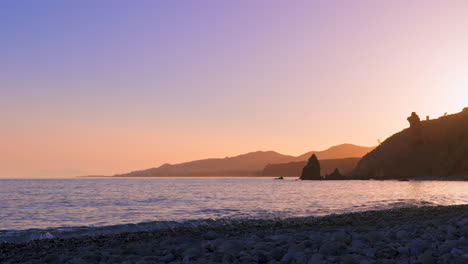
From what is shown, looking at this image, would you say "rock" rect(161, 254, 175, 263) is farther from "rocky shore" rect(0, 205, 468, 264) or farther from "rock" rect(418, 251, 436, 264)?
"rock" rect(418, 251, 436, 264)

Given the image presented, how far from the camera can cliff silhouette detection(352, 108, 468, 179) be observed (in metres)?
170

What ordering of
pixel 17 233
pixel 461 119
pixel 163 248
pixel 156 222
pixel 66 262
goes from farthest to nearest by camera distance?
1. pixel 461 119
2. pixel 156 222
3. pixel 17 233
4. pixel 163 248
5. pixel 66 262

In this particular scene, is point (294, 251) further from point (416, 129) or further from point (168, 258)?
point (416, 129)

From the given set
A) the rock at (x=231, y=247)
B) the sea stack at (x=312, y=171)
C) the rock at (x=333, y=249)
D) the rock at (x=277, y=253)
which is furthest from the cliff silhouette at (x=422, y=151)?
the rock at (x=277, y=253)

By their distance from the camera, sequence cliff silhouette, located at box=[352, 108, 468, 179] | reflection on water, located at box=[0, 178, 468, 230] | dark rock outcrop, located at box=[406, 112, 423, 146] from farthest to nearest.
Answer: dark rock outcrop, located at box=[406, 112, 423, 146]
cliff silhouette, located at box=[352, 108, 468, 179]
reflection on water, located at box=[0, 178, 468, 230]

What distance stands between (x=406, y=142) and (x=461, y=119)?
2642 cm

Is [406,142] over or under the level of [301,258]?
over

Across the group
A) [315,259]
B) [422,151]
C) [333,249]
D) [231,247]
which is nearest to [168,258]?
[231,247]

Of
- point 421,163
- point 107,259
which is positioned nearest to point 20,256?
point 107,259

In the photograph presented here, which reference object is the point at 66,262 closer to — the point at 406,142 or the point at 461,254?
the point at 461,254

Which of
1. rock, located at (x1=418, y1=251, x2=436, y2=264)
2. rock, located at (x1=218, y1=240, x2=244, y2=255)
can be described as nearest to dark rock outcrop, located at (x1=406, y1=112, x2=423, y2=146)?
rock, located at (x1=218, y1=240, x2=244, y2=255)

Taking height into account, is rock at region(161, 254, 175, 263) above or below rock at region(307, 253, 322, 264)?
below

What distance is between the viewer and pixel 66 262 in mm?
10188

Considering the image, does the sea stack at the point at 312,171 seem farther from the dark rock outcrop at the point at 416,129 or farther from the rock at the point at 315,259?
the rock at the point at 315,259
